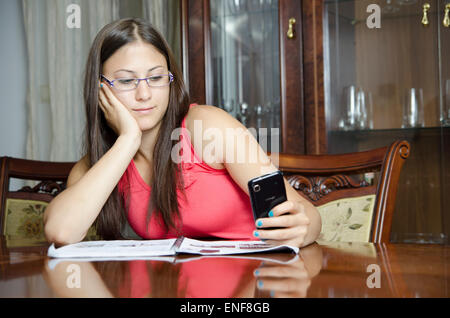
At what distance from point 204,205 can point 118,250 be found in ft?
1.68

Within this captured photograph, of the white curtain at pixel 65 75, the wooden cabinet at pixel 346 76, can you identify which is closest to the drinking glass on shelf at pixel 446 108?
the wooden cabinet at pixel 346 76

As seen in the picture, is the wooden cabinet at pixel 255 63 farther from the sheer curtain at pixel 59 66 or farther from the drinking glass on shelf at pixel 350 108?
the sheer curtain at pixel 59 66

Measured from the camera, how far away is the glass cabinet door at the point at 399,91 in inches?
83.0

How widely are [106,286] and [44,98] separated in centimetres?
280

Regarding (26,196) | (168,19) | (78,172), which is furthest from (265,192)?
(168,19)

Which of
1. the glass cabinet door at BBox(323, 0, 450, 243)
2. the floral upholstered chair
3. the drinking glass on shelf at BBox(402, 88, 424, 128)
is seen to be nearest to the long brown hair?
the floral upholstered chair

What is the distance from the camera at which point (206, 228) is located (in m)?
1.51

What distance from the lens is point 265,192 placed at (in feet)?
3.42

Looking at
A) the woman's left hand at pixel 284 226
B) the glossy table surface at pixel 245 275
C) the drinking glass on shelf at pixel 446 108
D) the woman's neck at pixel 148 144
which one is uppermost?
the drinking glass on shelf at pixel 446 108

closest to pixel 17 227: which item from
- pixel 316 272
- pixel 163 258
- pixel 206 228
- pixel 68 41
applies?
pixel 206 228

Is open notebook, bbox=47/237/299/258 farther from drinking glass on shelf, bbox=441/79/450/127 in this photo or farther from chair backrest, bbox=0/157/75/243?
drinking glass on shelf, bbox=441/79/450/127

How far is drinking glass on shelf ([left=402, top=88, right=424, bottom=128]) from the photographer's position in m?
2.14

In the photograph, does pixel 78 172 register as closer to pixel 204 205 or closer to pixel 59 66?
pixel 204 205
